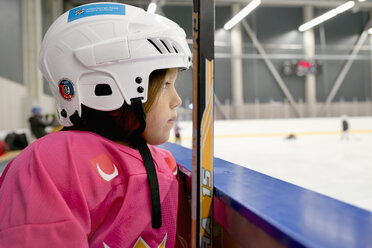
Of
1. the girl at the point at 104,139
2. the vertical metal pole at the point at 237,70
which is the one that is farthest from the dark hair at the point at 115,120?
the vertical metal pole at the point at 237,70

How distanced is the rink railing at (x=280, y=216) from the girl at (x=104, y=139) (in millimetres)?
145

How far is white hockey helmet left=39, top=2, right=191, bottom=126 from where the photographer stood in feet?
2.17

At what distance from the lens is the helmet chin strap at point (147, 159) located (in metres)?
0.63

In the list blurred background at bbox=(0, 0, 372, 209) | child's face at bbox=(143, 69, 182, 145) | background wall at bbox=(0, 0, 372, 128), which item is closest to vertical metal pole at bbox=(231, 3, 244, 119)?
blurred background at bbox=(0, 0, 372, 209)

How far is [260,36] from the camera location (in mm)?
11641

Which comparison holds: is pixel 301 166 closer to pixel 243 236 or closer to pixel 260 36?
pixel 243 236

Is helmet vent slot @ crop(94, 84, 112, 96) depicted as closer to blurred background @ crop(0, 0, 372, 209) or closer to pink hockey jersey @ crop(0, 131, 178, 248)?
pink hockey jersey @ crop(0, 131, 178, 248)

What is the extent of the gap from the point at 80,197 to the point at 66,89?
30cm

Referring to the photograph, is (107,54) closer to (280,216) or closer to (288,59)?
(280,216)

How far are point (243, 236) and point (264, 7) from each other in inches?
482

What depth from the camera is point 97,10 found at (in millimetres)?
693

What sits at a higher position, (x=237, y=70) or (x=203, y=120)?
(x=237, y=70)

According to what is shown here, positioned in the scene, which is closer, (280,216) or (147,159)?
(280,216)

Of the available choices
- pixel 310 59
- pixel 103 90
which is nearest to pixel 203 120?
pixel 103 90
